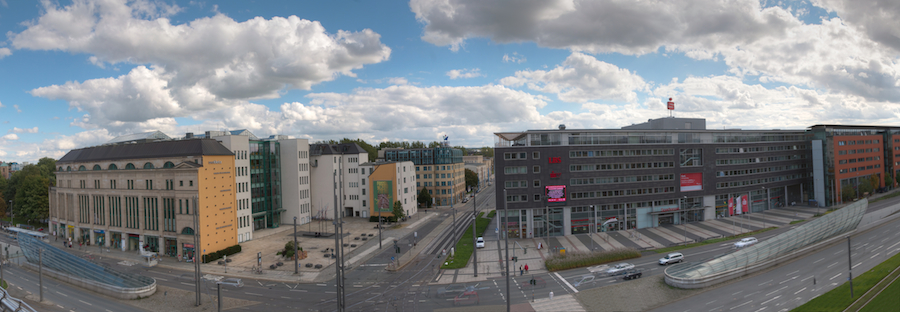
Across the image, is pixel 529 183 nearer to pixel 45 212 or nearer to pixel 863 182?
pixel 863 182

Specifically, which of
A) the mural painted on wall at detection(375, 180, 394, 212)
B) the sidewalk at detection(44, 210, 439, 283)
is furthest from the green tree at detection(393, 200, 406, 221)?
the mural painted on wall at detection(375, 180, 394, 212)

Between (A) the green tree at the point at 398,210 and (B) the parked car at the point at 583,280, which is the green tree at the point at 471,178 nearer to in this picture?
(A) the green tree at the point at 398,210

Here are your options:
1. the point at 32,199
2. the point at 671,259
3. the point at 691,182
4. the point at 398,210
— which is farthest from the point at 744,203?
the point at 32,199

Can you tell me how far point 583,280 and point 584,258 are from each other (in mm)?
6782

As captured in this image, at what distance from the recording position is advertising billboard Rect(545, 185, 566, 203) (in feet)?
227

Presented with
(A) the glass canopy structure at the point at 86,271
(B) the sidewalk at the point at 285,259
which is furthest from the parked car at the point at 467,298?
(A) the glass canopy structure at the point at 86,271

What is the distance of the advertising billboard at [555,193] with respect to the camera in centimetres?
6919

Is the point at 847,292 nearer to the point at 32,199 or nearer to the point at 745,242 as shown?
the point at 745,242

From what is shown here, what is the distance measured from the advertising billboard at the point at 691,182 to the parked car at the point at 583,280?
42.5 meters

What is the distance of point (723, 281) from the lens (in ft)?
141

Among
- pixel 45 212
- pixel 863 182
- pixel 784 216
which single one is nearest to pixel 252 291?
pixel 45 212

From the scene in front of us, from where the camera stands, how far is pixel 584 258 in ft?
168

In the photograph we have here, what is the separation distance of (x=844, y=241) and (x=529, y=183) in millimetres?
45300

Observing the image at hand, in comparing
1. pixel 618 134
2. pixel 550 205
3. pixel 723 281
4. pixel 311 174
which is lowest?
pixel 723 281
